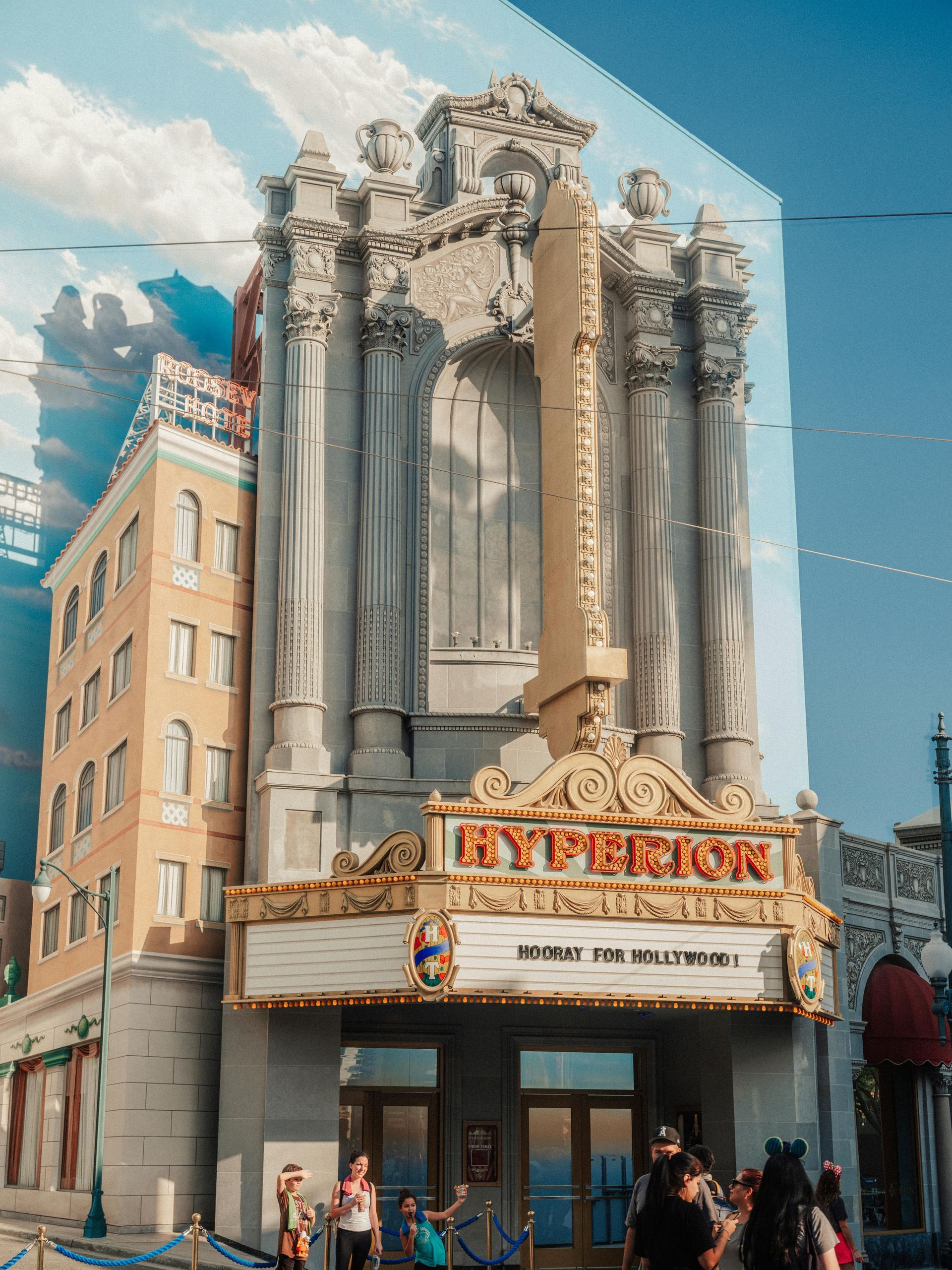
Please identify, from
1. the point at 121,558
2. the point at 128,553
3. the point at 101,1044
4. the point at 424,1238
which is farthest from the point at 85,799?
the point at 424,1238

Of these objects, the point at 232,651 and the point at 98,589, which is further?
the point at 98,589

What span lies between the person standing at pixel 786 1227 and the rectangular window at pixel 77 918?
2415cm

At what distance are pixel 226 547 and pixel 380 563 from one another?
3134 millimetres

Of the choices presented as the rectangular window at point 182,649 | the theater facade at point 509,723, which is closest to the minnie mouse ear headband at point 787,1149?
the theater facade at point 509,723

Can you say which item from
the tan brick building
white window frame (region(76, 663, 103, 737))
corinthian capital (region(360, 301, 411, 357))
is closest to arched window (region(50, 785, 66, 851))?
the tan brick building

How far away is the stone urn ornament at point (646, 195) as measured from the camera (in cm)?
3322

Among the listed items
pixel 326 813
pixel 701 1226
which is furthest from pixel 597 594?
pixel 701 1226

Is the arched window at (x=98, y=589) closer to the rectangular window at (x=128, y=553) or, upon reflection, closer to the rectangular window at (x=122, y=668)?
the rectangular window at (x=128, y=553)

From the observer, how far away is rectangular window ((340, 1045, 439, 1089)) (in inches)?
1046

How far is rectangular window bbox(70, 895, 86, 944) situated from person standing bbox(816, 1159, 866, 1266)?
20.2m

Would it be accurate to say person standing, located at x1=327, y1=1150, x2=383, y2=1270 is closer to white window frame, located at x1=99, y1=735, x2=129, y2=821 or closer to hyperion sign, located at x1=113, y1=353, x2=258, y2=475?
white window frame, located at x1=99, y1=735, x2=129, y2=821

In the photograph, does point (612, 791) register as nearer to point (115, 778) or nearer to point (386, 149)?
point (115, 778)

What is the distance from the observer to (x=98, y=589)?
3309 cm

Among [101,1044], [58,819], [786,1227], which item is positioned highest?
[58,819]
